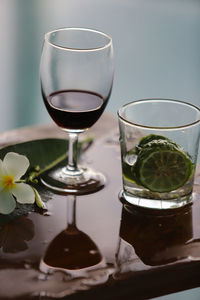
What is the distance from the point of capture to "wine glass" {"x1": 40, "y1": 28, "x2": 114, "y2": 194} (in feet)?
3.22

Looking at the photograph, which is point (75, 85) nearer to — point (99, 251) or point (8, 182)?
point (8, 182)

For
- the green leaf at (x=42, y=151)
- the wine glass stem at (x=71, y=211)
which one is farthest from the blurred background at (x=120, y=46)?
the wine glass stem at (x=71, y=211)

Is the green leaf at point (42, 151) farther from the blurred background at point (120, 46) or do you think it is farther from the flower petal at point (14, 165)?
the blurred background at point (120, 46)

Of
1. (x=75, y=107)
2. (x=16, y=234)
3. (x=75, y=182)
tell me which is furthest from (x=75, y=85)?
(x=16, y=234)

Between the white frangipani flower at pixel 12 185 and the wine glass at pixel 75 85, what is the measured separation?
84 mm

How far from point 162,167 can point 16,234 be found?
23 centimetres

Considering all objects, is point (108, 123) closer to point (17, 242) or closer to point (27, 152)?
point (27, 152)

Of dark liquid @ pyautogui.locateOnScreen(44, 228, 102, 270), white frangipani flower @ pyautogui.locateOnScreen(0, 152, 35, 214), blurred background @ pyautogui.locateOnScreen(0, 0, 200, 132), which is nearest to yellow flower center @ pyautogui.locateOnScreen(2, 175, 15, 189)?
white frangipani flower @ pyautogui.locateOnScreen(0, 152, 35, 214)

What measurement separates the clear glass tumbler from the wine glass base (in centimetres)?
6

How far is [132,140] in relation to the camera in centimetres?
94

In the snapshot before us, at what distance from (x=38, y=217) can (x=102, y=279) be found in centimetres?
17

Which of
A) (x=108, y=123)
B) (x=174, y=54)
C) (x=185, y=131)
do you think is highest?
(x=185, y=131)

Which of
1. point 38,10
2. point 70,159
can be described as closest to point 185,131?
point 70,159

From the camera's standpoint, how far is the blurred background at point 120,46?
2008mm
